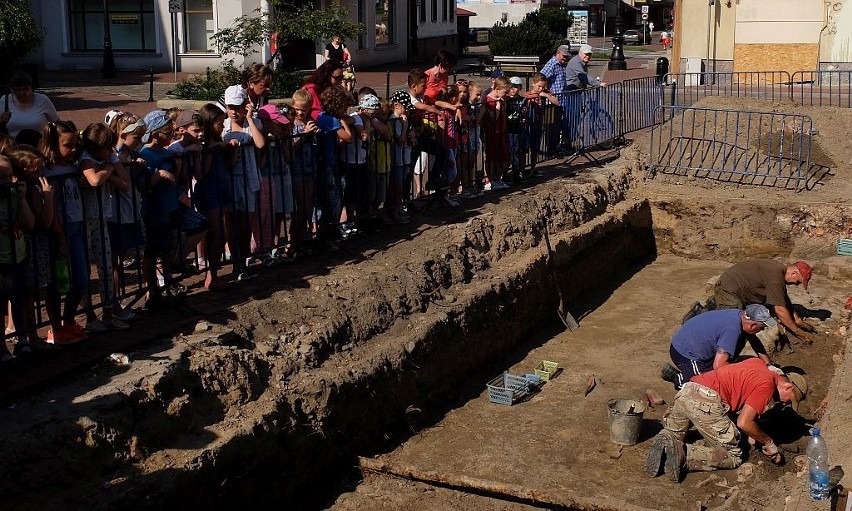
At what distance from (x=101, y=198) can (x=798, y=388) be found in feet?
21.2

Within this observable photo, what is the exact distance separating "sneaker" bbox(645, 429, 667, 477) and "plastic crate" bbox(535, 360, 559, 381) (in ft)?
7.06

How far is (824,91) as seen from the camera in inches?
987

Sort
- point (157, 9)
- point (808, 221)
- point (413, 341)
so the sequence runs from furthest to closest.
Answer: point (157, 9), point (808, 221), point (413, 341)

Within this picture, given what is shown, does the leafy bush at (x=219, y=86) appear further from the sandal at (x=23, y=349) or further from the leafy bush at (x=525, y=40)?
the leafy bush at (x=525, y=40)

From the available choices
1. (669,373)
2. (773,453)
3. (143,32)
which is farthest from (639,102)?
(143,32)

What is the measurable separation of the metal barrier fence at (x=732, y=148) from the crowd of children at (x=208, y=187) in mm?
5033

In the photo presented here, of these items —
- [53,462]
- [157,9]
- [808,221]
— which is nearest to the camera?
[53,462]

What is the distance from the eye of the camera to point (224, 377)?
7.60 meters

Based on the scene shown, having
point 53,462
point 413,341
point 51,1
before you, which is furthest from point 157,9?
point 53,462

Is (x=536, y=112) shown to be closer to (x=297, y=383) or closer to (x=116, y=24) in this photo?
(x=297, y=383)

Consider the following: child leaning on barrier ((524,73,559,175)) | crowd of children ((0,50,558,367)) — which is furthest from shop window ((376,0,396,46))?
crowd of children ((0,50,558,367))

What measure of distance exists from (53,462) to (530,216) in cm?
755

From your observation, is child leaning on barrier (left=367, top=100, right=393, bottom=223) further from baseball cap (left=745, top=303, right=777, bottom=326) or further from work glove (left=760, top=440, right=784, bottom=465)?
work glove (left=760, top=440, right=784, bottom=465)

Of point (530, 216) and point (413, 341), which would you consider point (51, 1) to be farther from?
point (413, 341)
